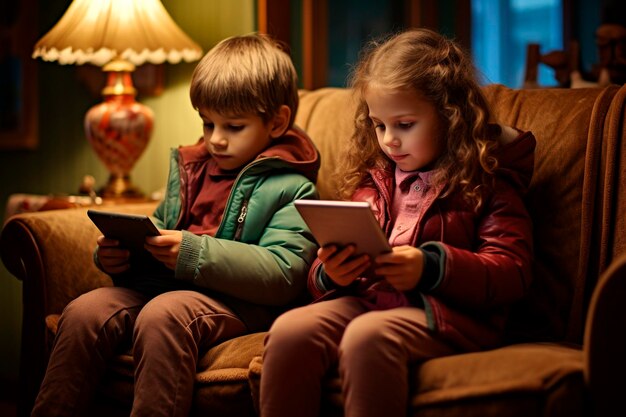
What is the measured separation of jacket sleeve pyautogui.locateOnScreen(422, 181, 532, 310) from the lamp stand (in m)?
1.28

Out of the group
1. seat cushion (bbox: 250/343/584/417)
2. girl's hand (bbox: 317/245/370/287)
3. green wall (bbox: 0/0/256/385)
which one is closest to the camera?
seat cushion (bbox: 250/343/584/417)

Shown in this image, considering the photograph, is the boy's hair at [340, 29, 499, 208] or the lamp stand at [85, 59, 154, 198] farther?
the lamp stand at [85, 59, 154, 198]

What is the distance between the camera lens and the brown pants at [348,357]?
4.31 ft

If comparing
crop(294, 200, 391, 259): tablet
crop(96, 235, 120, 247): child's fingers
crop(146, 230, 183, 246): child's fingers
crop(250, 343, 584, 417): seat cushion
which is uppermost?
crop(294, 200, 391, 259): tablet

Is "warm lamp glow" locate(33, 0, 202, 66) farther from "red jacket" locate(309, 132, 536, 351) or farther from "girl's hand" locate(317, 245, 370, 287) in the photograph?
"girl's hand" locate(317, 245, 370, 287)

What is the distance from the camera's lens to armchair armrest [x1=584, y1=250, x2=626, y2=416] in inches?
48.5

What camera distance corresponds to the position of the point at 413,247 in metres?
1.46

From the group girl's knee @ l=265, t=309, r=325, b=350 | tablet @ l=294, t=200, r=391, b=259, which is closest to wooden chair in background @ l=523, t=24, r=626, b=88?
tablet @ l=294, t=200, r=391, b=259

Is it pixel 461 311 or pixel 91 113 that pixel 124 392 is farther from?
pixel 91 113

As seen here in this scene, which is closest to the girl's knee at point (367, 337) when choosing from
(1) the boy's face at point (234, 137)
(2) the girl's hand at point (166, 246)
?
(2) the girl's hand at point (166, 246)

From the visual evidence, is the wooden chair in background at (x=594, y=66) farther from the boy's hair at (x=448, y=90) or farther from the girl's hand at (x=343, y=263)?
the girl's hand at (x=343, y=263)

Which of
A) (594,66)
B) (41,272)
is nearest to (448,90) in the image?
(41,272)

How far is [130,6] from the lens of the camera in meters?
2.47

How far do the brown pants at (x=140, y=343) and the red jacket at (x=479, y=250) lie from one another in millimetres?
237
